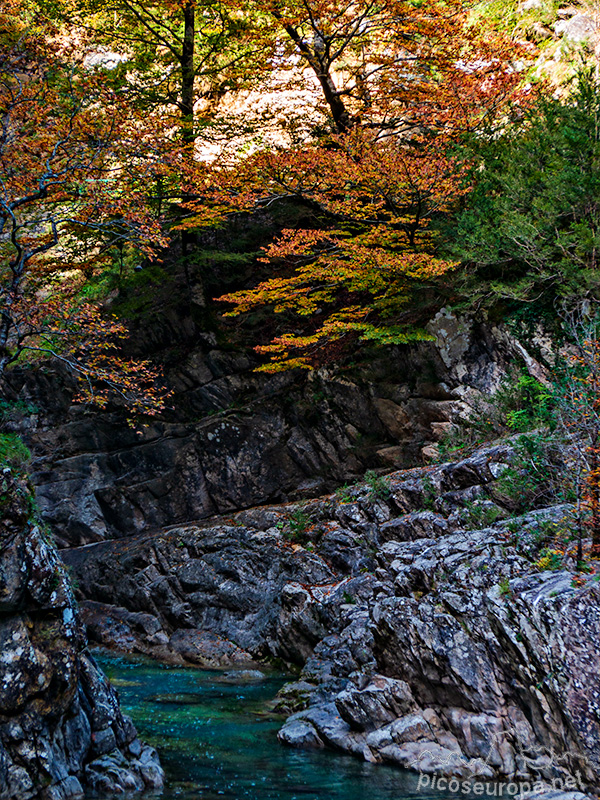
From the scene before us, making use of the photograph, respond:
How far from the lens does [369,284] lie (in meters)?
15.0

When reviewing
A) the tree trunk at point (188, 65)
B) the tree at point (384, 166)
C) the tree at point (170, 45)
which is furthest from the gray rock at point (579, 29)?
the tree trunk at point (188, 65)

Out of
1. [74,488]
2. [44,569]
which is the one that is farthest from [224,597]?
[44,569]

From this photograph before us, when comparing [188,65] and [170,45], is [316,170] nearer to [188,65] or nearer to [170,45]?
[188,65]

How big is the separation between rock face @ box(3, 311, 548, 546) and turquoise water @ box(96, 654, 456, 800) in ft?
18.7

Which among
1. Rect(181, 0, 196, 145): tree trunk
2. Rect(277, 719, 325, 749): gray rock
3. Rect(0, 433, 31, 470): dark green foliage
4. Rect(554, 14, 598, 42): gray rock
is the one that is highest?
Rect(181, 0, 196, 145): tree trunk

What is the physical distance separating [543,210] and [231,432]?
32.6 ft

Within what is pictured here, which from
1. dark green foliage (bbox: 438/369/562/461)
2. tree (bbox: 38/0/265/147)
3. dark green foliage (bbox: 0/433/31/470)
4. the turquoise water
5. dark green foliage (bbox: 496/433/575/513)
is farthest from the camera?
tree (bbox: 38/0/265/147)

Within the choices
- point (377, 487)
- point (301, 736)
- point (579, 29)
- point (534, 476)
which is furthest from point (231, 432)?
point (579, 29)

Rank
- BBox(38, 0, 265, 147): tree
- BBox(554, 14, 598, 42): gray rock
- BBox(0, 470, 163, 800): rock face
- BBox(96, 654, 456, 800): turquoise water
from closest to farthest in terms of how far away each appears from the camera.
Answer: BBox(0, 470, 163, 800): rock face
BBox(96, 654, 456, 800): turquoise water
BBox(554, 14, 598, 42): gray rock
BBox(38, 0, 265, 147): tree

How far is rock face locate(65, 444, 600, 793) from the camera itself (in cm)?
646

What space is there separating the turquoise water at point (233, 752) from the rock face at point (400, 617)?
0.43 m

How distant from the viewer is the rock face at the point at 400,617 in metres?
6.46

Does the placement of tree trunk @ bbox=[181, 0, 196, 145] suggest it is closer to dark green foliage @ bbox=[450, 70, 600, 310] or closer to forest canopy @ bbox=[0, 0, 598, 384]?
forest canopy @ bbox=[0, 0, 598, 384]

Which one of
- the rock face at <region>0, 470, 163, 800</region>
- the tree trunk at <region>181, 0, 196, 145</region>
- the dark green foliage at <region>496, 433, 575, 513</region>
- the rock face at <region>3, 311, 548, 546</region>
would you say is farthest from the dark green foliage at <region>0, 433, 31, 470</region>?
the tree trunk at <region>181, 0, 196, 145</region>
